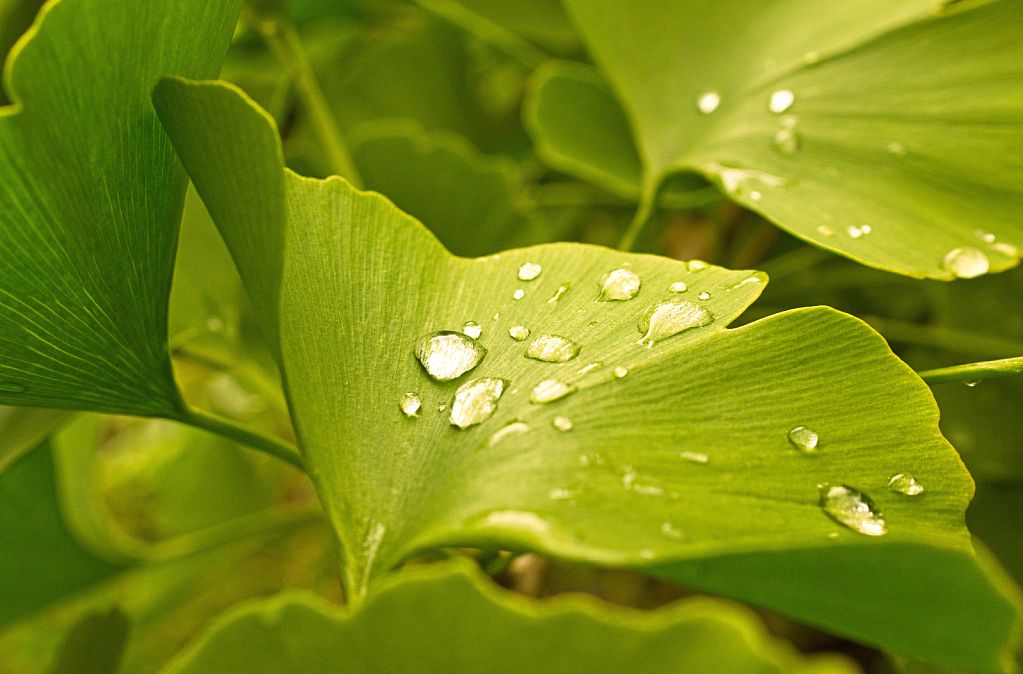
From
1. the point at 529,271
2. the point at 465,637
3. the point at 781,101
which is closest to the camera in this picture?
the point at 465,637

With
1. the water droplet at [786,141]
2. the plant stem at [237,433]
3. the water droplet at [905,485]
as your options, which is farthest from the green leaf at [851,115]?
the plant stem at [237,433]

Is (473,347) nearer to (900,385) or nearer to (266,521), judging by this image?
(900,385)

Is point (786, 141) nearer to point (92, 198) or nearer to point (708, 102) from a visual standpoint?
point (708, 102)

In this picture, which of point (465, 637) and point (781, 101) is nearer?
point (465, 637)

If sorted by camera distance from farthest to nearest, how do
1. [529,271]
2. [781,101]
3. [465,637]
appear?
[781,101] < [529,271] < [465,637]

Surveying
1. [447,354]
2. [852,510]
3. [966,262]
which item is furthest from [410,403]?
[966,262]

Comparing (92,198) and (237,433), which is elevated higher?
(92,198)
